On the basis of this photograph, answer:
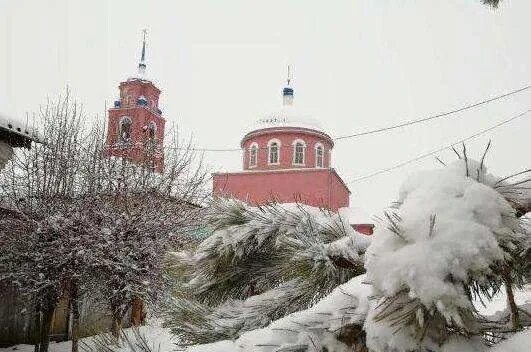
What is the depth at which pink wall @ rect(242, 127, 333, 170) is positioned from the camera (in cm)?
2753

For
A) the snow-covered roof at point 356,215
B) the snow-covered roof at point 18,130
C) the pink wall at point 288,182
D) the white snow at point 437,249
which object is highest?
the pink wall at point 288,182

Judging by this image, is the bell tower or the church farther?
the bell tower

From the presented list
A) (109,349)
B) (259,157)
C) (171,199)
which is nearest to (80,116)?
(171,199)

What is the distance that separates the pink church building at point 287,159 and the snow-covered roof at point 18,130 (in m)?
14.9

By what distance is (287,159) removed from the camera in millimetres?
27578

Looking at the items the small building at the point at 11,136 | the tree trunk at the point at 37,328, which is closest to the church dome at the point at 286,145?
the tree trunk at the point at 37,328

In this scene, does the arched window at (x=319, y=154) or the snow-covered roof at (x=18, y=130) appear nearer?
the snow-covered roof at (x=18, y=130)

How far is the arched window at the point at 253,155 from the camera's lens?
91.8 ft

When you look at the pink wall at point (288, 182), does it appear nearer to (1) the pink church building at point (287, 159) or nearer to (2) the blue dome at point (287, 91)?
(1) the pink church building at point (287, 159)

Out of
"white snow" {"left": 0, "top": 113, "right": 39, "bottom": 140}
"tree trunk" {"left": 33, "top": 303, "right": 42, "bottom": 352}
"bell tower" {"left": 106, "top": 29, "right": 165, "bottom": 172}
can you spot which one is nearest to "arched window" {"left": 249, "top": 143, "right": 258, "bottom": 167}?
"bell tower" {"left": 106, "top": 29, "right": 165, "bottom": 172}

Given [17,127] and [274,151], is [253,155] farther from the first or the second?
[17,127]

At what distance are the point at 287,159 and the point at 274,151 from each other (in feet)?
3.24

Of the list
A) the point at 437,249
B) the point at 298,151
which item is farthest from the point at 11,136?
the point at 298,151

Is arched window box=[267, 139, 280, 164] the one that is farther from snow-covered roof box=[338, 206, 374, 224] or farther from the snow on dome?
snow-covered roof box=[338, 206, 374, 224]
